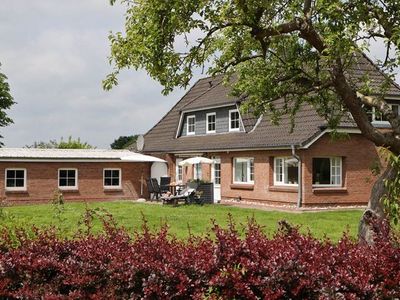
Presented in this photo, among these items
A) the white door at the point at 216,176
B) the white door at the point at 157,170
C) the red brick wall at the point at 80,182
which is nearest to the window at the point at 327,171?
the white door at the point at 216,176

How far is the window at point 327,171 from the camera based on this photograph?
26859 millimetres

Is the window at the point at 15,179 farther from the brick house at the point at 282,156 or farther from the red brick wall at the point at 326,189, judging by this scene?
the red brick wall at the point at 326,189

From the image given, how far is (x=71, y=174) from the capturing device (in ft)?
109

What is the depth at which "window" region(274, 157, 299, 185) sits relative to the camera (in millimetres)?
26953

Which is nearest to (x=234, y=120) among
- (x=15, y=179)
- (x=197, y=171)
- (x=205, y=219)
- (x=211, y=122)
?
(x=211, y=122)

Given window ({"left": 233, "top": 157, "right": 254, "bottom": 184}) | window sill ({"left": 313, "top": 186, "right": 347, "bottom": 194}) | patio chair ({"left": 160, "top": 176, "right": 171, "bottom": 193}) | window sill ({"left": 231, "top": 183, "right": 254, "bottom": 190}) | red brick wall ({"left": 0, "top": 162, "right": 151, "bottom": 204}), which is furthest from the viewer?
patio chair ({"left": 160, "top": 176, "right": 171, "bottom": 193})

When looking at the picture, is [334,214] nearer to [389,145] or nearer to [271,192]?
[271,192]

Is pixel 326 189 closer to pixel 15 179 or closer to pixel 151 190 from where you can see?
pixel 151 190

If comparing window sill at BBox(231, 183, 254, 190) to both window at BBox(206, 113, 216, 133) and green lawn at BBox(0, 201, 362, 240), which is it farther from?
window at BBox(206, 113, 216, 133)

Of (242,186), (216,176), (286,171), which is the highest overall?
(286,171)

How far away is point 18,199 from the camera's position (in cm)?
3147

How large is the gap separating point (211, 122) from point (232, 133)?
270cm

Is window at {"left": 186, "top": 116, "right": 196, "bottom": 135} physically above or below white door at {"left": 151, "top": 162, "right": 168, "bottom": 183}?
above

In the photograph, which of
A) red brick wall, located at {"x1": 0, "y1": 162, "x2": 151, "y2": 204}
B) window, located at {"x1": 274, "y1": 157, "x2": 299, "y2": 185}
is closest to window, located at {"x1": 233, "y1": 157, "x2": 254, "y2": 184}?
window, located at {"x1": 274, "y1": 157, "x2": 299, "y2": 185}
